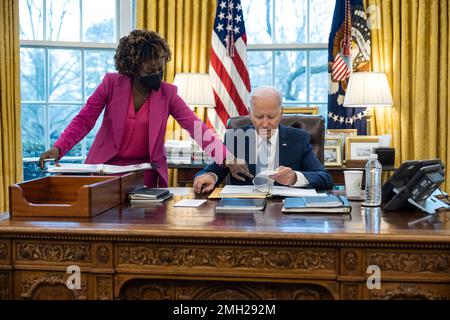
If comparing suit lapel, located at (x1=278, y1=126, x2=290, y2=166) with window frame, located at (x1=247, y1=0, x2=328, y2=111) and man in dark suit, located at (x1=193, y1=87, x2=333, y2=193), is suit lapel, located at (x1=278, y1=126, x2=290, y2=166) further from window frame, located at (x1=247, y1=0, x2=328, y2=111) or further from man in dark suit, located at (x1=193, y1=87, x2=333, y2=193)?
window frame, located at (x1=247, y1=0, x2=328, y2=111)

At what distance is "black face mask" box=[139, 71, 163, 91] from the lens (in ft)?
8.63

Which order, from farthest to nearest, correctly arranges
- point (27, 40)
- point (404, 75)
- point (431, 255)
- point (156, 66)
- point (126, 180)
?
point (27, 40)
point (404, 75)
point (156, 66)
point (126, 180)
point (431, 255)

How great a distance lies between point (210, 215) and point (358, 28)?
298 cm

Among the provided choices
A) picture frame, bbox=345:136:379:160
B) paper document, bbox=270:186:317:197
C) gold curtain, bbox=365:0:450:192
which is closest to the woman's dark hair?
paper document, bbox=270:186:317:197

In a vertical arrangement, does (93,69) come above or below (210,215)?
above

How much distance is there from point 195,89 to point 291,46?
1.04m

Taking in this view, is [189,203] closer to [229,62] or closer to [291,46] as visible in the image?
[229,62]

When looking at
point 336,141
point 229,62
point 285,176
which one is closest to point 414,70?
point 336,141

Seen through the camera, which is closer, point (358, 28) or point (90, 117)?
point (90, 117)

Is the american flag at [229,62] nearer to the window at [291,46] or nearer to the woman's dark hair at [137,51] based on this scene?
the window at [291,46]

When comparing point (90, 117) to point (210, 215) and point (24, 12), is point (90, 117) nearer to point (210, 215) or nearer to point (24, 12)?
point (210, 215)

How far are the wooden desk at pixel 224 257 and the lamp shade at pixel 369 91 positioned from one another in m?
2.35
